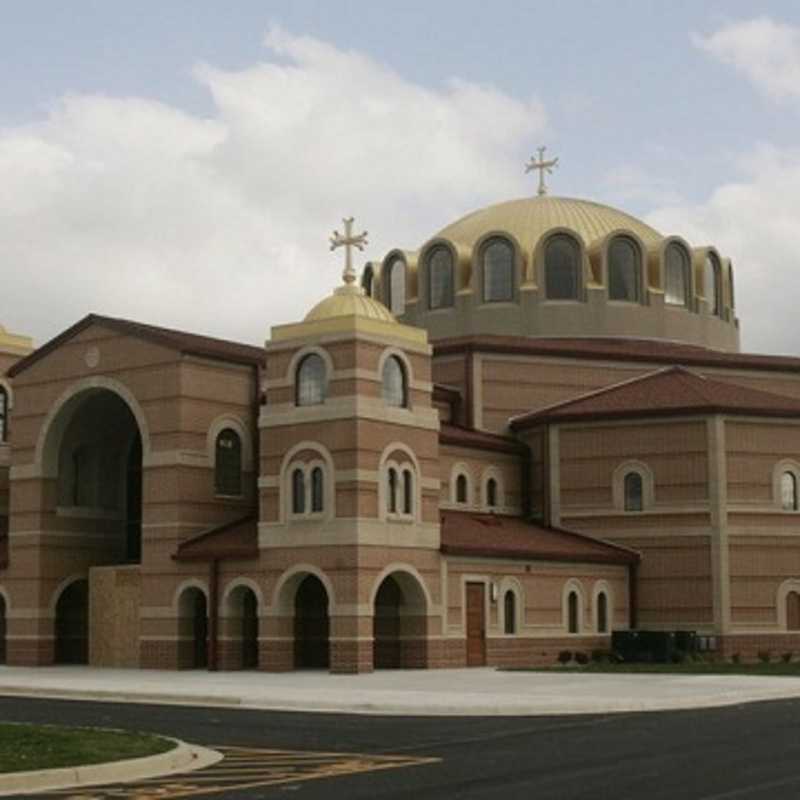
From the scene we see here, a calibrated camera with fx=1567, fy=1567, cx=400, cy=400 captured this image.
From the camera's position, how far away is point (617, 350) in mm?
55469

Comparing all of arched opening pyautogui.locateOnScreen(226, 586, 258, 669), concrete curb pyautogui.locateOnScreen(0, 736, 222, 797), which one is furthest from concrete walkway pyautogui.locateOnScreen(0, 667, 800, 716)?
concrete curb pyautogui.locateOnScreen(0, 736, 222, 797)

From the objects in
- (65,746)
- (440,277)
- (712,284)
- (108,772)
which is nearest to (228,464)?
(440,277)

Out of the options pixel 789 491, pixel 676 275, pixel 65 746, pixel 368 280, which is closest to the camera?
pixel 65 746

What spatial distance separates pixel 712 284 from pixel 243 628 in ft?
83.2

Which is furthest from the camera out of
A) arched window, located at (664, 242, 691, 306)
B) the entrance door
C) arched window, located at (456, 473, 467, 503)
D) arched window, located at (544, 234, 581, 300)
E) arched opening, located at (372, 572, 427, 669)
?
arched window, located at (664, 242, 691, 306)

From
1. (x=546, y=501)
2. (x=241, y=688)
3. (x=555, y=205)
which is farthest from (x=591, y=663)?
(x=555, y=205)

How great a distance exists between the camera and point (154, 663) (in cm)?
4556

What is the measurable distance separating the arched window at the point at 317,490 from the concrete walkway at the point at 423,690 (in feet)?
14.7

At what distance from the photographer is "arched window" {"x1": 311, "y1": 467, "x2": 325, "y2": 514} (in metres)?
42.9

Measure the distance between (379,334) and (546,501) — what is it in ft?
35.7

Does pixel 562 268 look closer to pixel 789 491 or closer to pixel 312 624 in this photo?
pixel 789 491

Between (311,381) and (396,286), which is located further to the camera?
(396,286)

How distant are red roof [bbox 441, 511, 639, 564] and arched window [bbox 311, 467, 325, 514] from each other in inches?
149

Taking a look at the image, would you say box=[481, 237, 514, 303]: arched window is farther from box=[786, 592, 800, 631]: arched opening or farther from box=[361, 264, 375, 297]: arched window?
box=[786, 592, 800, 631]: arched opening
